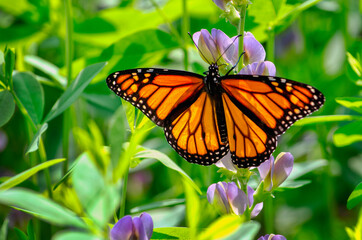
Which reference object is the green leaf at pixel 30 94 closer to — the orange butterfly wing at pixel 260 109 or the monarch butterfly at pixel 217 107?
the monarch butterfly at pixel 217 107

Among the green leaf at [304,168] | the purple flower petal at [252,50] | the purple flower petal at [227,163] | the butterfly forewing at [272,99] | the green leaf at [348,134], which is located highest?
the purple flower petal at [252,50]

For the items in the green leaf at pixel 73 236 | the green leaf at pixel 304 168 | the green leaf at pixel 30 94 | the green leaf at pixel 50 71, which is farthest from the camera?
the green leaf at pixel 50 71

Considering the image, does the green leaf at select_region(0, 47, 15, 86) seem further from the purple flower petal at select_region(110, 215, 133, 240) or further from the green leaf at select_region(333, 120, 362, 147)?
the green leaf at select_region(333, 120, 362, 147)

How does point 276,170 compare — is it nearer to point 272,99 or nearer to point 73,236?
point 272,99

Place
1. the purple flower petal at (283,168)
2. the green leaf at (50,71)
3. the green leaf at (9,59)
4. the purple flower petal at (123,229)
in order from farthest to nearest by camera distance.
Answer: the green leaf at (50,71) < the green leaf at (9,59) < the purple flower petal at (283,168) < the purple flower petal at (123,229)

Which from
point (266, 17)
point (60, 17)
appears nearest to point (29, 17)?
point (60, 17)

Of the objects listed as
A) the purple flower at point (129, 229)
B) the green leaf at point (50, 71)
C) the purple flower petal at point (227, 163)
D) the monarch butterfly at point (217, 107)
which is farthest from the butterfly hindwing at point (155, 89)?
the green leaf at point (50, 71)

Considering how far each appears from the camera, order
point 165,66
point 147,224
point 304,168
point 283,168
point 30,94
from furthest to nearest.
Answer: point 165,66, point 304,168, point 30,94, point 283,168, point 147,224

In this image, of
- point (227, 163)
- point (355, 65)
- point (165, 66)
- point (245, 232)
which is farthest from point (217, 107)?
point (165, 66)
